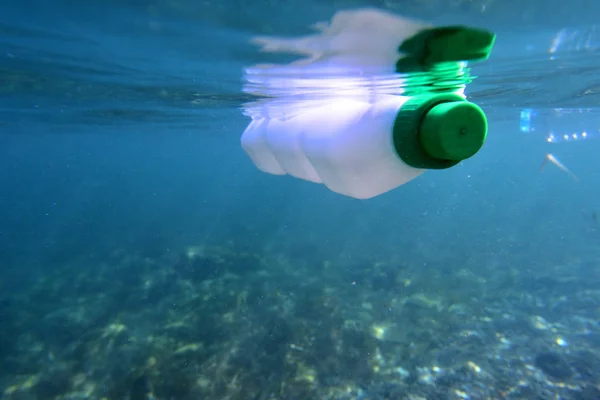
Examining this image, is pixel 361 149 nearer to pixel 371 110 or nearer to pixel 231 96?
pixel 371 110

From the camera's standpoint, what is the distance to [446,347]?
32.9 feet

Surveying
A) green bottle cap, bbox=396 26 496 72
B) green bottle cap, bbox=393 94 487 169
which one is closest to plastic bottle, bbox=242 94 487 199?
green bottle cap, bbox=393 94 487 169

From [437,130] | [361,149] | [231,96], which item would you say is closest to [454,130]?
[437,130]

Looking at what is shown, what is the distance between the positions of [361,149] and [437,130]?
1.78 feet

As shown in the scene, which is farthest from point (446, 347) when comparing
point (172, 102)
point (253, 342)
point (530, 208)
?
point (530, 208)

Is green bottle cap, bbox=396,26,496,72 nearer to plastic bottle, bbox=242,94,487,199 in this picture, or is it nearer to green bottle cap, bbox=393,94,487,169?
plastic bottle, bbox=242,94,487,199

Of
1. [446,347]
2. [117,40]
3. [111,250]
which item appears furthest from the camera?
[111,250]

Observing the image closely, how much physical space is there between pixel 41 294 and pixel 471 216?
114 feet

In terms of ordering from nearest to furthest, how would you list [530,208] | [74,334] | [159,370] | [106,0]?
[106,0] < [159,370] < [74,334] < [530,208]

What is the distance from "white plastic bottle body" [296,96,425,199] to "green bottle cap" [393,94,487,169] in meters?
0.10

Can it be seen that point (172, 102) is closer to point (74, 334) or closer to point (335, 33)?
point (74, 334)

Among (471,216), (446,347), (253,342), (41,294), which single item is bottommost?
(41,294)

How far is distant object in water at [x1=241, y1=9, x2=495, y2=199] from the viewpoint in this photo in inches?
88.0

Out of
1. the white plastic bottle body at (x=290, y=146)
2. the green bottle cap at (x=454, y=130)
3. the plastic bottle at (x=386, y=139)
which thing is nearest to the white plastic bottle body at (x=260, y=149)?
the white plastic bottle body at (x=290, y=146)
